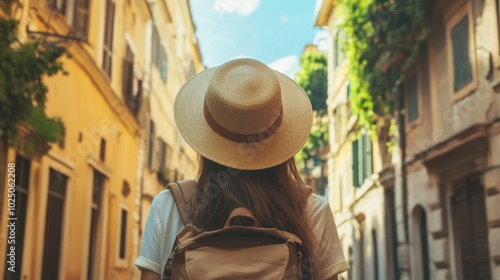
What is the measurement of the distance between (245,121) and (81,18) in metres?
9.01

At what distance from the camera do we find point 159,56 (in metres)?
20.1

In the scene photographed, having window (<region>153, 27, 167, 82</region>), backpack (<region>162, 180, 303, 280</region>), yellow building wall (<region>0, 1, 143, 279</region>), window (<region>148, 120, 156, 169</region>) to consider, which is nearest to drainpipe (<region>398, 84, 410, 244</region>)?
yellow building wall (<region>0, 1, 143, 279</region>)

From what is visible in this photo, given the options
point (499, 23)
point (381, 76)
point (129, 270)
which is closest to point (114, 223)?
point (129, 270)

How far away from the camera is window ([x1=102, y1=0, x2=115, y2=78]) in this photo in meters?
12.6

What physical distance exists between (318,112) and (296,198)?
28231 mm

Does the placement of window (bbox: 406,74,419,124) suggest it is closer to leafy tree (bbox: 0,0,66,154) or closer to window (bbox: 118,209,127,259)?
window (bbox: 118,209,127,259)

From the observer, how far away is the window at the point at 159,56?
19.1 m

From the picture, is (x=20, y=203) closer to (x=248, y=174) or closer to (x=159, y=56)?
(x=248, y=174)

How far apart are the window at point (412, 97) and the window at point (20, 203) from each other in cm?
741

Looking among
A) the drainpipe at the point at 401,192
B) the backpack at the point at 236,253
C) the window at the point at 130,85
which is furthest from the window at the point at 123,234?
the backpack at the point at 236,253

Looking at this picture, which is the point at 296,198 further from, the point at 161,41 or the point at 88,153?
the point at 161,41

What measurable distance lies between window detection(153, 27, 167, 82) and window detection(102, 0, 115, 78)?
572 centimetres

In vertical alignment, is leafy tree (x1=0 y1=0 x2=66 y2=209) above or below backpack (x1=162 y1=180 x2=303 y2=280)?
above

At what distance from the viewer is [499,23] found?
898 cm
